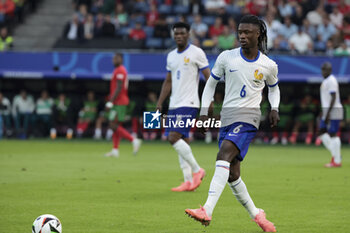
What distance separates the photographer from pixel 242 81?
287 inches

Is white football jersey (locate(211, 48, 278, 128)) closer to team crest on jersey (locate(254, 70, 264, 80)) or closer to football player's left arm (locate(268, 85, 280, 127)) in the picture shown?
team crest on jersey (locate(254, 70, 264, 80))

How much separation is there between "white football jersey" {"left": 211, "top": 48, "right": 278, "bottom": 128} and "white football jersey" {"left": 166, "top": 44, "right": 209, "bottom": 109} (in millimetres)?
3417

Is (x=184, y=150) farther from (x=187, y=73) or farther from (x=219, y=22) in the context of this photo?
(x=219, y=22)

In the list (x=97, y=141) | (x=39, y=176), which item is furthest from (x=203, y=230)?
(x=97, y=141)

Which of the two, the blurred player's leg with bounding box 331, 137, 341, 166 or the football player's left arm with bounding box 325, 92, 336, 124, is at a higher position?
the football player's left arm with bounding box 325, 92, 336, 124

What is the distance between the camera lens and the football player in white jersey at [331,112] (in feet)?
49.1

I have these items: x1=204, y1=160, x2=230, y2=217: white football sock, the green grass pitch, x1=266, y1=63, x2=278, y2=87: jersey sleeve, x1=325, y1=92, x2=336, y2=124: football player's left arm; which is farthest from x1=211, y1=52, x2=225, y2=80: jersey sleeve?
x1=325, y1=92, x2=336, y2=124: football player's left arm

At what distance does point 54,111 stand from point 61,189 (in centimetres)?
1495

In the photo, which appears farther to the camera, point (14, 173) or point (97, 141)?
point (97, 141)

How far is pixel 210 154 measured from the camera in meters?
18.7

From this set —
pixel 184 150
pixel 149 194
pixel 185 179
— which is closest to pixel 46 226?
pixel 149 194

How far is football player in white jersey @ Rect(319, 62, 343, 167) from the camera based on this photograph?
14953 mm

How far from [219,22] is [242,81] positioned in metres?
17.1

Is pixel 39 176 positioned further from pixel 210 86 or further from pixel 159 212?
pixel 210 86
